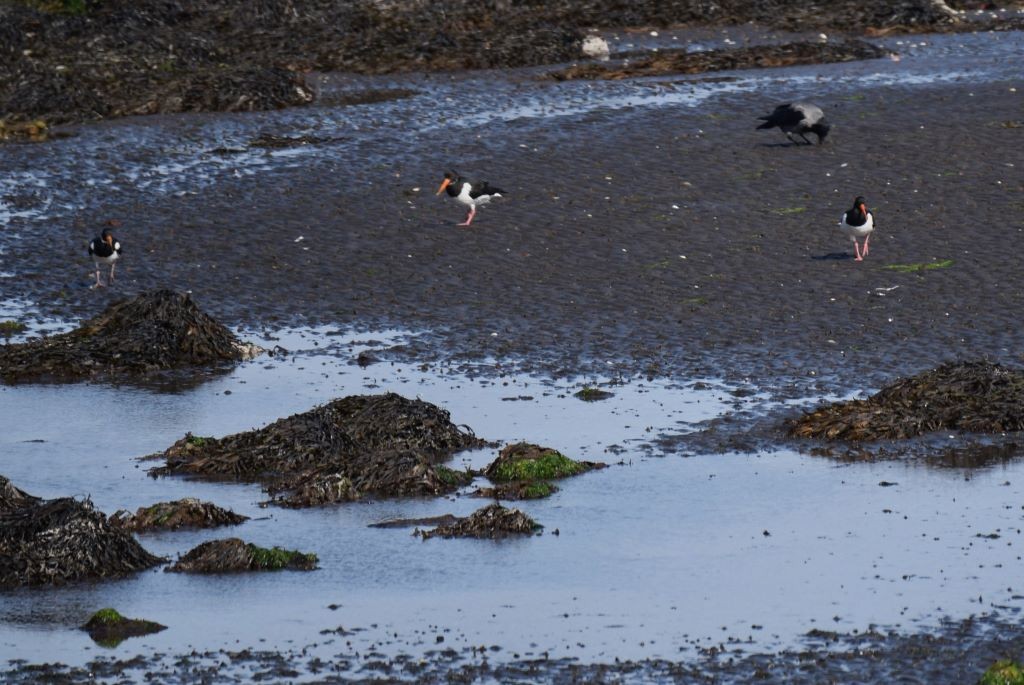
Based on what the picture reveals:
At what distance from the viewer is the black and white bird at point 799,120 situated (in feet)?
102

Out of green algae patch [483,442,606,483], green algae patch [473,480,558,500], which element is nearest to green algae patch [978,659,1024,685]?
green algae patch [473,480,558,500]

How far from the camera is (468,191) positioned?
91.0 ft

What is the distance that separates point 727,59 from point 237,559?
25.6 m

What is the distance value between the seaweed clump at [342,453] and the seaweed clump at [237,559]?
1931 millimetres

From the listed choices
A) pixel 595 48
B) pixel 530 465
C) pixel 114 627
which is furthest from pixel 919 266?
pixel 595 48

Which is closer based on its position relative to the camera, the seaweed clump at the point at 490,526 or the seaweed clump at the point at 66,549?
the seaweed clump at the point at 66,549

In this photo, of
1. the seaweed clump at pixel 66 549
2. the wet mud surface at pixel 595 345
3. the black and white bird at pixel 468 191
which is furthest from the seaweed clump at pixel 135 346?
the seaweed clump at pixel 66 549

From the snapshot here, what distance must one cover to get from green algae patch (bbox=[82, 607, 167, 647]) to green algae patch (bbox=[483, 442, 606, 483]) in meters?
4.76

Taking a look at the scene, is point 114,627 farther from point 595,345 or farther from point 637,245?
point 637,245

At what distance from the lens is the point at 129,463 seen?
1884 cm

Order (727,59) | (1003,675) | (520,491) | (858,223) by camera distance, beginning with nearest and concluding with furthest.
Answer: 1. (1003,675)
2. (520,491)
3. (858,223)
4. (727,59)

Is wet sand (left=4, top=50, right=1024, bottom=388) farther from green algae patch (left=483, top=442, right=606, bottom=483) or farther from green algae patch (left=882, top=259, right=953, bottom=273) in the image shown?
green algae patch (left=483, top=442, right=606, bottom=483)

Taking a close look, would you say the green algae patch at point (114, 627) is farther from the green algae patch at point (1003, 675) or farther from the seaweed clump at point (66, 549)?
the green algae patch at point (1003, 675)

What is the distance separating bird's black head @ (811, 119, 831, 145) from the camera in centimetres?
3130
